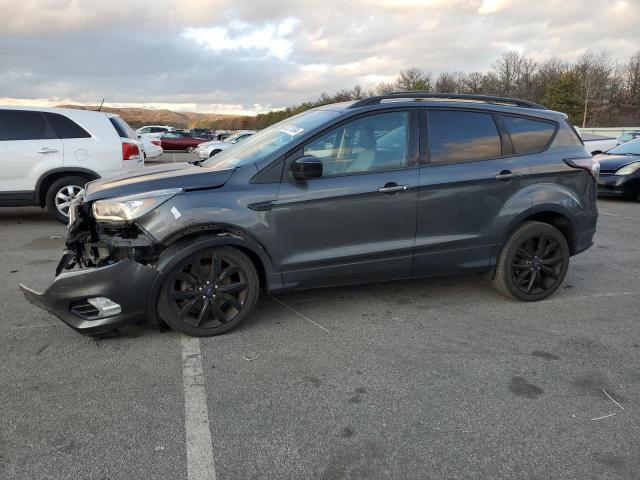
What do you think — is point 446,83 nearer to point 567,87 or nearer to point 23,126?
point 567,87

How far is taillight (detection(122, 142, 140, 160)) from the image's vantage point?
811 centimetres

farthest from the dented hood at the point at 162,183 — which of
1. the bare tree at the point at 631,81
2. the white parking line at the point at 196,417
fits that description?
the bare tree at the point at 631,81

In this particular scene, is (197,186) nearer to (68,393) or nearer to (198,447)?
(68,393)

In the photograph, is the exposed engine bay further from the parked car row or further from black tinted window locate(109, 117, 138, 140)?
the parked car row

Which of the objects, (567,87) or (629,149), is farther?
(567,87)

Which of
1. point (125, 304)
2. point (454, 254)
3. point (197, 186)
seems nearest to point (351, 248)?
point (454, 254)

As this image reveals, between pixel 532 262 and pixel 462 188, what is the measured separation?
1032 millimetres

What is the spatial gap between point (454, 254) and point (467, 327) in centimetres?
63

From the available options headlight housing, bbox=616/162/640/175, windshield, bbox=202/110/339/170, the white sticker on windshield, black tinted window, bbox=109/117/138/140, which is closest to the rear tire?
black tinted window, bbox=109/117/138/140

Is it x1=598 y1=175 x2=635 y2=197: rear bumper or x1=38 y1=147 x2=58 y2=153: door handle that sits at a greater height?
x1=38 y1=147 x2=58 y2=153: door handle

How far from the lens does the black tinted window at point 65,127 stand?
784cm

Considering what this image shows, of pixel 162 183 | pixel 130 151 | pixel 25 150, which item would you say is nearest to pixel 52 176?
pixel 25 150

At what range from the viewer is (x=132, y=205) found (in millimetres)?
3615

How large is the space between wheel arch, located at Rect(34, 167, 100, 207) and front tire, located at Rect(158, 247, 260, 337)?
5008mm
